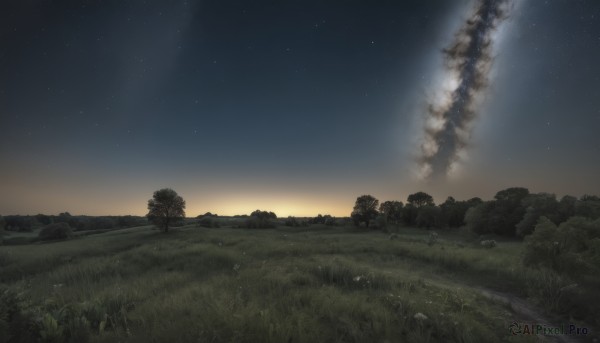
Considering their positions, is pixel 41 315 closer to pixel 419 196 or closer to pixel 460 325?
pixel 460 325

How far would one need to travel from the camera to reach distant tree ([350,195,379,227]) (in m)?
80.1

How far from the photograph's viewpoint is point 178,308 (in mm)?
5922

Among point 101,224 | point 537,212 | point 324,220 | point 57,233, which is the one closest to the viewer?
point 537,212

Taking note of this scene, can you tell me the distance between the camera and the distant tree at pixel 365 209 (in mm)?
80125

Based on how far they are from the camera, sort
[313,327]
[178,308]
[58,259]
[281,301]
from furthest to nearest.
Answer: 1. [58,259]
2. [281,301]
3. [178,308]
4. [313,327]

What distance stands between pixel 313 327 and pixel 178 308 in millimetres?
3130

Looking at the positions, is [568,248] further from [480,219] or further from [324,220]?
[324,220]

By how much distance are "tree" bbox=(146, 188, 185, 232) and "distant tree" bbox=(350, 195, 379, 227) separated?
165ft

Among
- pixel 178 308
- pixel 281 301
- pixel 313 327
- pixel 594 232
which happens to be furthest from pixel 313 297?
pixel 594 232

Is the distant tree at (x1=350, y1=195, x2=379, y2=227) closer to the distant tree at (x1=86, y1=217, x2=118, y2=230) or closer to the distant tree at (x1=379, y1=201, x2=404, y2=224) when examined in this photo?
the distant tree at (x1=379, y1=201, x2=404, y2=224)

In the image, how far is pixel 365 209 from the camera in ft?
264

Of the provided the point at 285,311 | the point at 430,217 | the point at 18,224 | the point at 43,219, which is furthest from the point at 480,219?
the point at 43,219

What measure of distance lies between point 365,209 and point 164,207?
5519cm

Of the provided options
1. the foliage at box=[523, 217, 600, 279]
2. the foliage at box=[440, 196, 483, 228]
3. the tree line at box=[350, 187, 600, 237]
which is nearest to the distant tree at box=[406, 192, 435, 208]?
the tree line at box=[350, 187, 600, 237]
